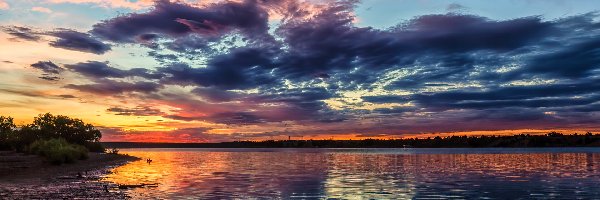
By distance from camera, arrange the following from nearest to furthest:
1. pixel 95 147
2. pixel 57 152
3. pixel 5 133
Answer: pixel 57 152
pixel 5 133
pixel 95 147

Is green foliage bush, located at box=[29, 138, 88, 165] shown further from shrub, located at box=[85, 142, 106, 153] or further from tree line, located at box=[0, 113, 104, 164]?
shrub, located at box=[85, 142, 106, 153]

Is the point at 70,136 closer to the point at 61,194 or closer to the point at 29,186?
the point at 29,186

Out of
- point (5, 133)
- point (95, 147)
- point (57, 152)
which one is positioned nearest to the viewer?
point (57, 152)

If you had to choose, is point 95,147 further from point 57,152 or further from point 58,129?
point 57,152

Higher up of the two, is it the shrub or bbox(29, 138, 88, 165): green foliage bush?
the shrub

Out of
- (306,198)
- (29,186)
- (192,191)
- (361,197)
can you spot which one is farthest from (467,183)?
(29,186)

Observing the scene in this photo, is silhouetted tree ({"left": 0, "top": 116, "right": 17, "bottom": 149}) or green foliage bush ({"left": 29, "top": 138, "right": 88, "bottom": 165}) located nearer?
green foliage bush ({"left": 29, "top": 138, "right": 88, "bottom": 165})

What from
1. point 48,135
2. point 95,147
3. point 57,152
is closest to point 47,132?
point 48,135

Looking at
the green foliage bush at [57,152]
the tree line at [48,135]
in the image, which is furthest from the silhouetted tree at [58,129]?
the green foliage bush at [57,152]

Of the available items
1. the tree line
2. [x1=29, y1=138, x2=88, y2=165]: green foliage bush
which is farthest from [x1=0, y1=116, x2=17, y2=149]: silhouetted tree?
[x1=29, y1=138, x2=88, y2=165]: green foliage bush

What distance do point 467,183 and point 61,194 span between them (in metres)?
42.2

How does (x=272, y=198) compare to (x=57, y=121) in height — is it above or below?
below

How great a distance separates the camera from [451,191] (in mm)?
48094

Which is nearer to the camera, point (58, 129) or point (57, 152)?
point (57, 152)
